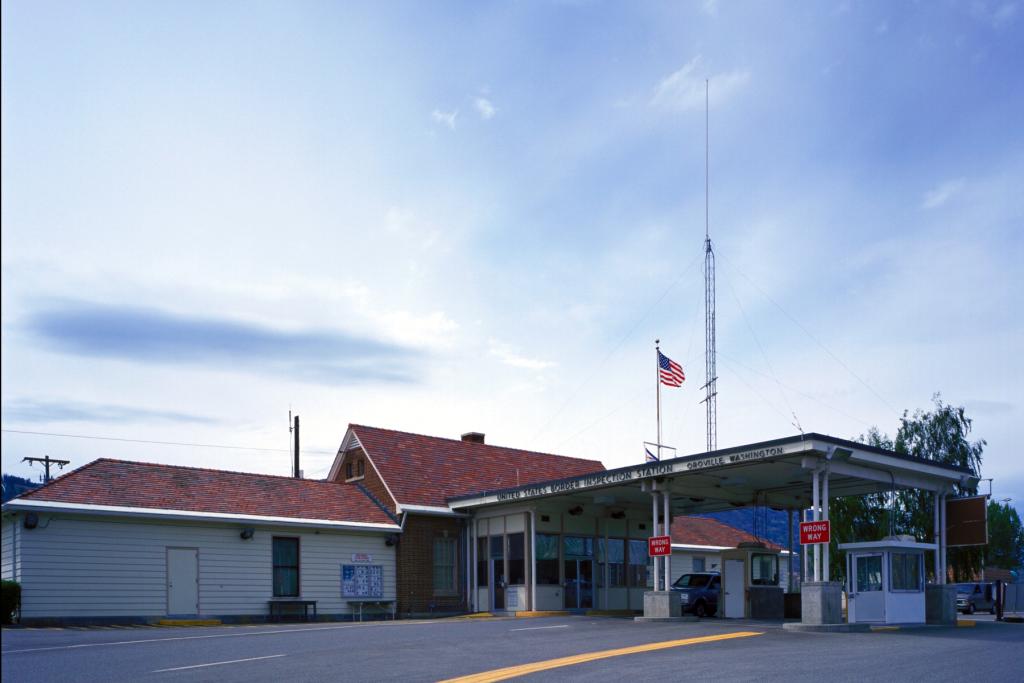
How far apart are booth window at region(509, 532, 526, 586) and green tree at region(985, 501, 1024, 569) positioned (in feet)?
135

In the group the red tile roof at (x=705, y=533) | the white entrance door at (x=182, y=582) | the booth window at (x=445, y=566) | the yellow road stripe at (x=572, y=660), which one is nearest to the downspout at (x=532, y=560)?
the booth window at (x=445, y=566)

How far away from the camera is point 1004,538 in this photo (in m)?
64.0

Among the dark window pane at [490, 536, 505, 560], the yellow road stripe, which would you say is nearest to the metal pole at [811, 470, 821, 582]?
the yellow road stripe

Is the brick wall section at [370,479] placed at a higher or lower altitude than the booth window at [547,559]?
higher

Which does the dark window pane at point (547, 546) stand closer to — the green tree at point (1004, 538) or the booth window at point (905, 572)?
the booth window at point (905, 572)

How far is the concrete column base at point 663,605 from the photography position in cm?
2361

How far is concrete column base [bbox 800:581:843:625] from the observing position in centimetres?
2038

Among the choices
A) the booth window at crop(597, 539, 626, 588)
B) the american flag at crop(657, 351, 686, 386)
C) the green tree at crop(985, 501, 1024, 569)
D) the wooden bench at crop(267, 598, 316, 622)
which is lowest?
the green tree at crop(985, 501, 1024, 569)

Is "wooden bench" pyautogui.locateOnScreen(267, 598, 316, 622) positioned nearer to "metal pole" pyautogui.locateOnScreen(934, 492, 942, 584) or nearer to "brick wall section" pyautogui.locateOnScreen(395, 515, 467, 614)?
"brick wall section" pyautogui.locateOnScreen(395, 515, 467, 614)

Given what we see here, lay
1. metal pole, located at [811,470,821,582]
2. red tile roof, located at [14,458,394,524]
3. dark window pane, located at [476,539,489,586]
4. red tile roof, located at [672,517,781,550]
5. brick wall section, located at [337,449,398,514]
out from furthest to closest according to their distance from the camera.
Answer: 1. red tile roof, located at [672,517,781,550]
2. brick wall section, located at [337,449,398,514]
3. dark window pane, located at [476,539,489,586]
4. red tile roof, located at [14,458,394,524]
5. metal pole, located at [811,470,821,582]

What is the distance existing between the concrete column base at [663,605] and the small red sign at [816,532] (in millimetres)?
4147

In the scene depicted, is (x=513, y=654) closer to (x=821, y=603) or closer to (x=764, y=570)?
(x=821, y=603)

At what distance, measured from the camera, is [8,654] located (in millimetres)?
15773

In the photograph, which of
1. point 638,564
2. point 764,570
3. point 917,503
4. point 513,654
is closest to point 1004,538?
point 917,503
